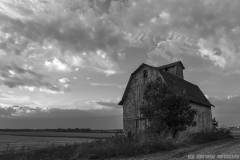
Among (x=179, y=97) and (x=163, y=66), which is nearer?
(x=179, y=97)

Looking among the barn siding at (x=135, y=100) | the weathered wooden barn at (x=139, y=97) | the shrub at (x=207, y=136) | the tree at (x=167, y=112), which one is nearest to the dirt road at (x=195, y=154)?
the tree at (x=167, y=112)

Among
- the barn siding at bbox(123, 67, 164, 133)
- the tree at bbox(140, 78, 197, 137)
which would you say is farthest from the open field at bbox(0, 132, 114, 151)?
the tree at bbox(140, 78, 197, 137)

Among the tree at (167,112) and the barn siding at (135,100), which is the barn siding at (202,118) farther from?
the tree at (167,112)

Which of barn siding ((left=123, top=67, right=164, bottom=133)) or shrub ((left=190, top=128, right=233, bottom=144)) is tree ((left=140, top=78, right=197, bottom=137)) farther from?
barn siding ((left=123, top=67, right=164, bottom=133))

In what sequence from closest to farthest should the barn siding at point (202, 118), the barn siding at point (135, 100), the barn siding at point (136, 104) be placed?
the barn siding at point (136, 104) < the barn siding at point (135, 100) < the barn siding at point (202, 118)

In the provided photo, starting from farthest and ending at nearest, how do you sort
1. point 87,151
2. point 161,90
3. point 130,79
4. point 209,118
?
point 209,118 → point 130,79 → point 161,90 → point 87,151

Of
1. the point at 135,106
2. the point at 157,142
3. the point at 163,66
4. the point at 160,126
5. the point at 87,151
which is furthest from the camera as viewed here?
the point at 163,66

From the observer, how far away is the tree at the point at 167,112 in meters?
15.3

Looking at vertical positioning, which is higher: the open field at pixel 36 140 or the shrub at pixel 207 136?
the shrub at pixel 207 136

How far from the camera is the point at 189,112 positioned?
1594cm

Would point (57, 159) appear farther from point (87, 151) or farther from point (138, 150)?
point (138, 150)

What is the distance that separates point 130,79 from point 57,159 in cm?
1480


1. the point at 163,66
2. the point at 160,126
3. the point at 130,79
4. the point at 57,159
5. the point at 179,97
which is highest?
the point at 163,66

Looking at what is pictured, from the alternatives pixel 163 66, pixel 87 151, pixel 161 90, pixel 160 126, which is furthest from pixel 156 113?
pixel 163 66
